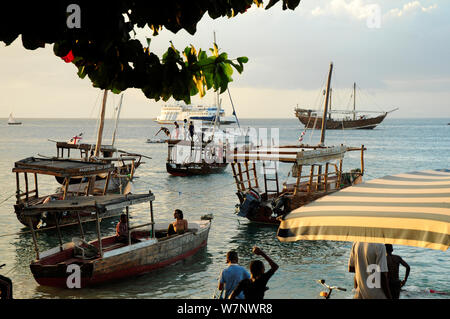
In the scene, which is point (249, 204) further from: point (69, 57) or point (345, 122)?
point (345, 122)

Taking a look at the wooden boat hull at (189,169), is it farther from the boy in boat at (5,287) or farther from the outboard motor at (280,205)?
the boy in boat at (5,287)

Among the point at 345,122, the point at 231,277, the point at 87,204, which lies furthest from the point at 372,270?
the point at 345,122

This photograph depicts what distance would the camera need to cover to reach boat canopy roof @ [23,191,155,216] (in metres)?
12.2

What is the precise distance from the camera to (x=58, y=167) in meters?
16.9

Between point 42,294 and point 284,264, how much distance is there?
7.17m

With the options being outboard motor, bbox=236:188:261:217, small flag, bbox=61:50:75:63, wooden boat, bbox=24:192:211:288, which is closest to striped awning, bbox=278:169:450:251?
small flag, bbox=61:50:75:63

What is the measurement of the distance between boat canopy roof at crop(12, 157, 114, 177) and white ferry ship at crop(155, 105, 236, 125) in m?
134

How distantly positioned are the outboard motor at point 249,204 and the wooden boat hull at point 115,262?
18.1 feet

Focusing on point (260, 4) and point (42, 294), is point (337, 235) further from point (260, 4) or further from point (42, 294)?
point (42, 294)

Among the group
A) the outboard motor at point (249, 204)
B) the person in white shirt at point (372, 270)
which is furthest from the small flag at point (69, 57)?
the outboard motor at point (249, 204)

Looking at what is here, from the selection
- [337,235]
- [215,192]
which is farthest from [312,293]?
[215,192]

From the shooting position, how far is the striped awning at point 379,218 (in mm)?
5148

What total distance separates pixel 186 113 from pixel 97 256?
159176 millimetres

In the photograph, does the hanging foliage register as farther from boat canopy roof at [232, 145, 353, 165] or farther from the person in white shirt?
boat canopy roof at [232, 145, 353, 165]
